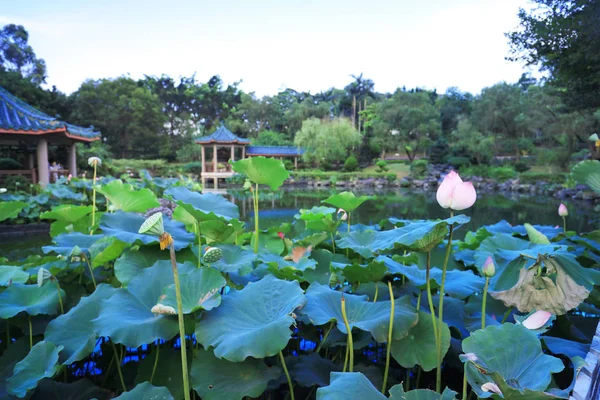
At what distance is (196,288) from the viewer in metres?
0.82

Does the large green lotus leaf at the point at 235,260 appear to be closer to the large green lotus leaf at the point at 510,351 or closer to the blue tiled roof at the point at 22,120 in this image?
the large green lotus leaf at the point at 510,351

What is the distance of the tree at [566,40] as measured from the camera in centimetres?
388

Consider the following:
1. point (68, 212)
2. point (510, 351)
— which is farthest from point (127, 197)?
point (510, 351)

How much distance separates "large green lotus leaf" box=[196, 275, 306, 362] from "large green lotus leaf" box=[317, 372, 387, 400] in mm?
128

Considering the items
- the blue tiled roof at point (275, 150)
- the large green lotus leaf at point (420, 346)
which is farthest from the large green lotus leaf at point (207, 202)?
the blue tiled roof at point (275, 150)

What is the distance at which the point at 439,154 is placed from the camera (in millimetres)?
21688

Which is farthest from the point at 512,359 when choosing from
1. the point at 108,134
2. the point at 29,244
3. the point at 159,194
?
the point at 108,134

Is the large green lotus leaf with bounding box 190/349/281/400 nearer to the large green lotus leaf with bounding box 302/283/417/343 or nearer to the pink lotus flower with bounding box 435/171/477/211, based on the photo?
the large green lotus leaf with bounding box 302/283/417/343

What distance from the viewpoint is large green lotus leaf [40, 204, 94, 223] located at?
1.56 meters

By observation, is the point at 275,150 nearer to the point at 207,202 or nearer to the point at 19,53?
the point at 19,53

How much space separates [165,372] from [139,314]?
0.57ft

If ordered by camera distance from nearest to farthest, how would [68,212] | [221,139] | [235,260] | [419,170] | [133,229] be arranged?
[235,260], [133,229], [68,212], [221,139], [419,170]

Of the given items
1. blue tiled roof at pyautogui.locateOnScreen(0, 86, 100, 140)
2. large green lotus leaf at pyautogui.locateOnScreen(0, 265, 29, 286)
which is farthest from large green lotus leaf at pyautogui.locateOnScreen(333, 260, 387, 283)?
blue tiled roof at pyautogui.locateOnScreen(0, 86, 100, 140)

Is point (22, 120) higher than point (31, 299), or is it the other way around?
point (22, 120)
